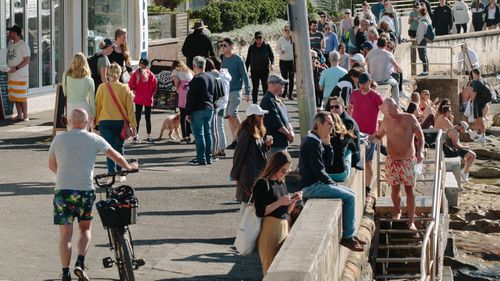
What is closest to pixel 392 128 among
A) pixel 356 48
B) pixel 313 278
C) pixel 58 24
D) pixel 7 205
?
pixel 7 205

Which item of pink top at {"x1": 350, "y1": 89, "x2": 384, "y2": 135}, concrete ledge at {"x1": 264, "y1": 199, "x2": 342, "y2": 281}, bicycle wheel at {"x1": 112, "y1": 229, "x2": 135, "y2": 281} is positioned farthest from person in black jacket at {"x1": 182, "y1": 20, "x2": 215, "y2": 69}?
bicycle wheel at {"x1": 112, "y1": 229, "x2": 135, "y2": 281}

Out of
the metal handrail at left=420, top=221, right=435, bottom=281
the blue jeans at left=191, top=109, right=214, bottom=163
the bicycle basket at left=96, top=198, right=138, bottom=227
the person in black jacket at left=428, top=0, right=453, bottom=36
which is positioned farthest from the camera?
the person in black jacket at left=428, top=0, right=453, bottom=36

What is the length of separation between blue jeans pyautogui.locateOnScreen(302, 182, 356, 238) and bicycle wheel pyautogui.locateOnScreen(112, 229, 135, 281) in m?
1.93

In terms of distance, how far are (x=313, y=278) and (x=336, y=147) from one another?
183 inches

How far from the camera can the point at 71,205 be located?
1270 centimetres

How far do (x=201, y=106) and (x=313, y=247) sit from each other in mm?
9189

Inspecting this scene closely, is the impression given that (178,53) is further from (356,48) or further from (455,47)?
(455,47)

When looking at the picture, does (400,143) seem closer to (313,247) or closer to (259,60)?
(313,247)

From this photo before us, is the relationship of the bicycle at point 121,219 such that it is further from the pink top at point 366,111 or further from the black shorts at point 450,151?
the black shorts at point 450,151

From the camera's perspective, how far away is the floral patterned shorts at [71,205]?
12.7 m

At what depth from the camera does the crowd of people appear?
12672mm

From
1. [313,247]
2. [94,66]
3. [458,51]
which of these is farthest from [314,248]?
[458,51]

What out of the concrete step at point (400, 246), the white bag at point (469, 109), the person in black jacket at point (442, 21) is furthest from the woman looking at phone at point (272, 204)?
the person in black jacket at point (442, 21)

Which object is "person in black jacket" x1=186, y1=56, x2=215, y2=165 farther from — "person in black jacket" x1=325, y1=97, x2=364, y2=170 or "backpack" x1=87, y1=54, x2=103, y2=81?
"person in black jacket" x1=325, y1=97, x2=364, y2=170
